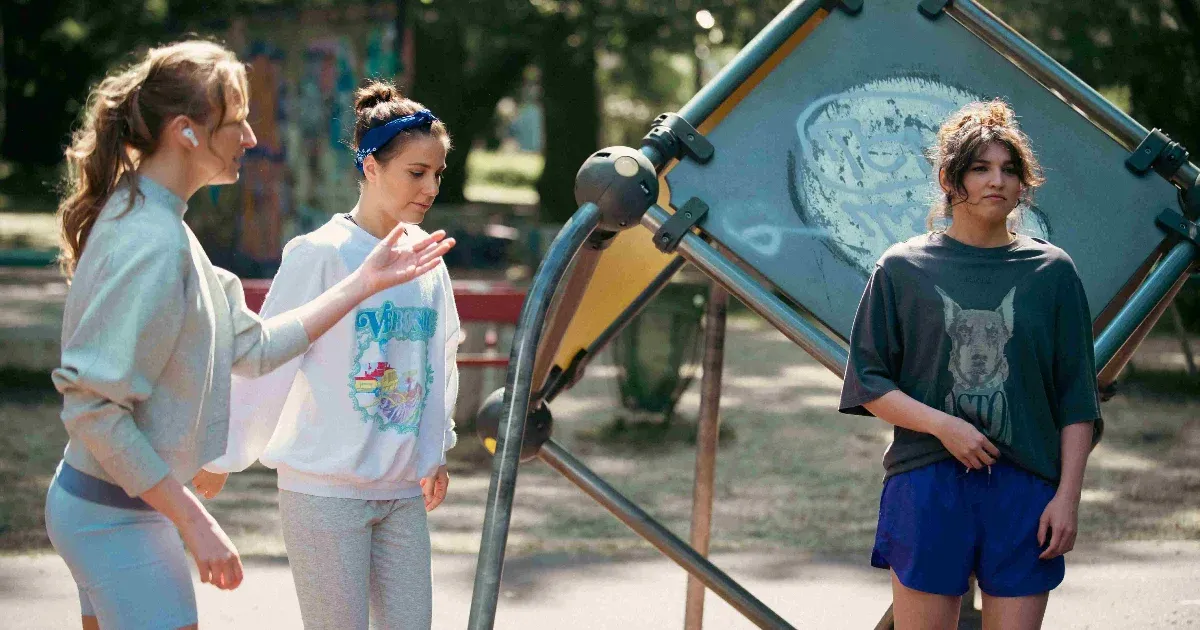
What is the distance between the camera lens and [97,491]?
2.08 m

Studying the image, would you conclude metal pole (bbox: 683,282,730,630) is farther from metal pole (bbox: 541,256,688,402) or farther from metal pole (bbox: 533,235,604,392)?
metal pole (bbox: 533,235,604,392)

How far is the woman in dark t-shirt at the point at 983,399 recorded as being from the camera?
7.45 feet

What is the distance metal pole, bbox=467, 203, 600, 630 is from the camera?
2088 millimetres

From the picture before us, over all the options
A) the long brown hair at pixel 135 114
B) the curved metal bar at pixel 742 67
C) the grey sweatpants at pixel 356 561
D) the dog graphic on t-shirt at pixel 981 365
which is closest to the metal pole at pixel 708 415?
the curved metal bar at pixel 742 67

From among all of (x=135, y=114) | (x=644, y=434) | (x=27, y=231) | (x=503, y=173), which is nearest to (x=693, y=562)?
(x=135, y=114)

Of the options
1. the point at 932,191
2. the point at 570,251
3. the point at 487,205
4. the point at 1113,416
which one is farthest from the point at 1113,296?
the point at 487,205

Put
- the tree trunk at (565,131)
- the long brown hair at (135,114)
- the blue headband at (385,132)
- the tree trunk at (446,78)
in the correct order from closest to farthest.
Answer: the long brown hair at (135,114) < the blue headband at (385,132) < the tree trunk at (446,78) < the tree trunk at (565,131)

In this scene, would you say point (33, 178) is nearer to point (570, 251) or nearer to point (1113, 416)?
point (1113, 416)

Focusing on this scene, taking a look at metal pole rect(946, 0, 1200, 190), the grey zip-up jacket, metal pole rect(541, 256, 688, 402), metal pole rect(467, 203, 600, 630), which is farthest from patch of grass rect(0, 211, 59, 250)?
metal pole rect(467, 203, 600, 630)

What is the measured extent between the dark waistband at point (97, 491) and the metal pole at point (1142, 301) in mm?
1735

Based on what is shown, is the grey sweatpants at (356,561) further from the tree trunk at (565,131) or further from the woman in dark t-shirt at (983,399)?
the tree trunk at (565,131)

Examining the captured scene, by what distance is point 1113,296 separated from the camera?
8.80ft

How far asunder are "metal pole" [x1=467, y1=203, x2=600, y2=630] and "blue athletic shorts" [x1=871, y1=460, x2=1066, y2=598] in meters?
0.70

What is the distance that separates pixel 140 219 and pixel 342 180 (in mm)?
11066
